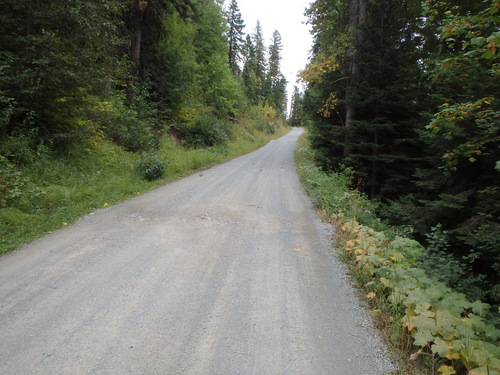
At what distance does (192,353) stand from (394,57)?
456 inches

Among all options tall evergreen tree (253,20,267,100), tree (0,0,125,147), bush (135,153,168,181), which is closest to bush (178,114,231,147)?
bush (135,153,168,181)

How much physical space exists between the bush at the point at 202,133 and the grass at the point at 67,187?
253 inches

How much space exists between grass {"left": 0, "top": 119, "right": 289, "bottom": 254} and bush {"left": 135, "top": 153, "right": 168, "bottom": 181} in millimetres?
225

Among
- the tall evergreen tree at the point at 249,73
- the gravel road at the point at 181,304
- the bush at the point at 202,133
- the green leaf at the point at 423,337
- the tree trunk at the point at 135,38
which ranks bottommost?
the gravel road at the point at 181,304

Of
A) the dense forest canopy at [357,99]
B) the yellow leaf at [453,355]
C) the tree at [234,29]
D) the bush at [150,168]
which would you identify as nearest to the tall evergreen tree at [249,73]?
the tree at [234,29]

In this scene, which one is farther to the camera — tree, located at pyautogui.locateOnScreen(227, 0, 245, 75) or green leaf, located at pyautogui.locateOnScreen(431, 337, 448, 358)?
tree, located at pyautogui.locateOnScreen(227, 0, 245, 75)

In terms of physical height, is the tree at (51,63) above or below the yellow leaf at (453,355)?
above

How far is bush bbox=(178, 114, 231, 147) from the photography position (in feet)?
59.2

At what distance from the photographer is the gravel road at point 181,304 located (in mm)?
2371

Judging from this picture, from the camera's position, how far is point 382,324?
114 inches

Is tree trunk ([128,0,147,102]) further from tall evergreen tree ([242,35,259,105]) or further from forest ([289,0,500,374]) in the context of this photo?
tall evergreen tree ([242,35,259,105])

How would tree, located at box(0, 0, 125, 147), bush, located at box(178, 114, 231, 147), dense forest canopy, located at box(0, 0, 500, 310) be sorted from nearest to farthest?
dense forest canopy, located at box(0, 0, 500, 310), tree, located at box(0, 0, 125, 147), bush, located at box(178, 114, 231, 147)

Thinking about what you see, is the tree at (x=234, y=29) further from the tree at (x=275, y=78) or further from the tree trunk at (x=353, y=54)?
the tree trunk at (x=353, y=54)

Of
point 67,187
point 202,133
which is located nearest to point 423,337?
point 67,187
